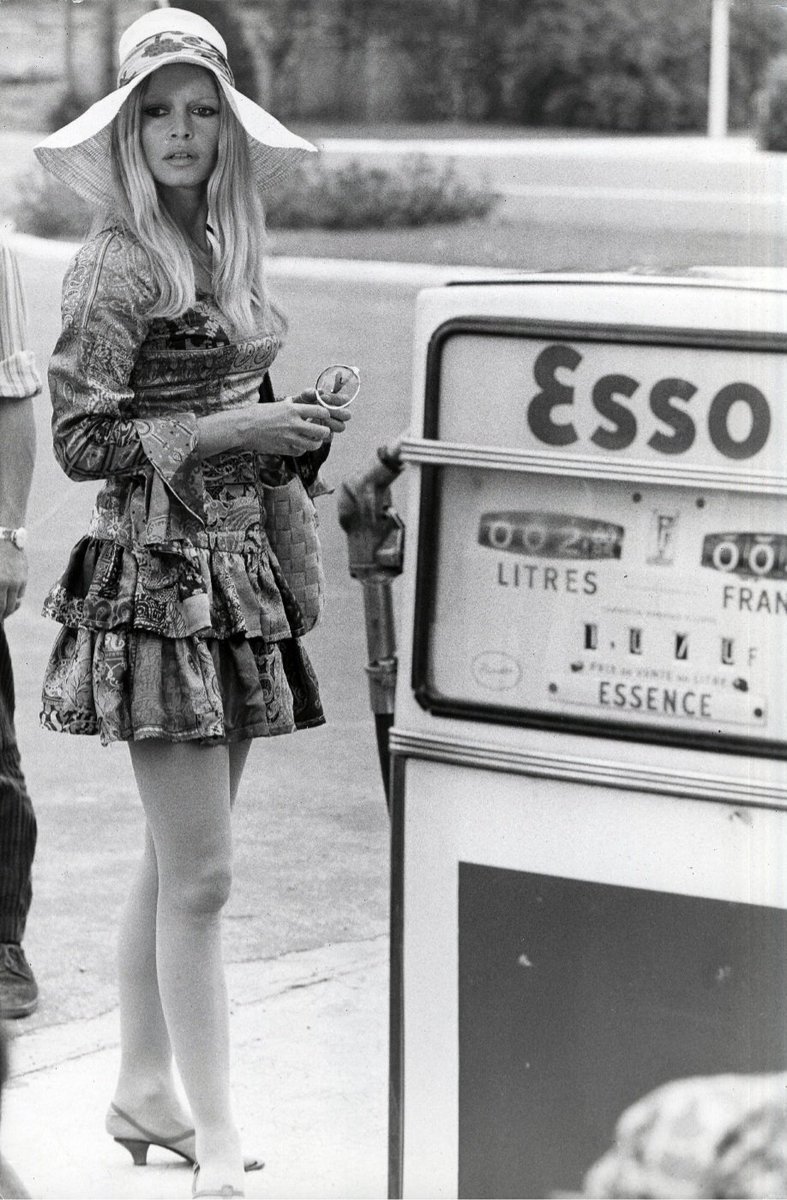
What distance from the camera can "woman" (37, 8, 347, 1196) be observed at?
260 cm

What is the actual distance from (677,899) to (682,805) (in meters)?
0.12

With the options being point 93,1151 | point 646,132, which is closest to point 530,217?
point 646,132

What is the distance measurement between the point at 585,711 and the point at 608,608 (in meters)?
0.13

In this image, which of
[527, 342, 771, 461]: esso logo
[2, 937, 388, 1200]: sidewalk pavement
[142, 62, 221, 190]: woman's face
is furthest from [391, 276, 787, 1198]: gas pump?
[2, 937, 388, 1200]: sidewalk pavement

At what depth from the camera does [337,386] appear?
→ 8.67ft

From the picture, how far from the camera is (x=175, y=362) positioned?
2656 millimetres

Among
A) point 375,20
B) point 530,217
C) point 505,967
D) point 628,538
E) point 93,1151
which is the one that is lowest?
point 93,1151

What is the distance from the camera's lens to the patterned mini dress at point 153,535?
102 inches

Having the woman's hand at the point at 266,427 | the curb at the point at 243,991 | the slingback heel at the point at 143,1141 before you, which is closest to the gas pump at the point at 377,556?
the woman's hand at the point at 266,427

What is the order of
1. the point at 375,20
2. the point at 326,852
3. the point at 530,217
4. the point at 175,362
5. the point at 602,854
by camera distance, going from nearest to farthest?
the point at 602,854, the point at 175,362, the point at 326,852, the point at 375,20, the point at 530,217

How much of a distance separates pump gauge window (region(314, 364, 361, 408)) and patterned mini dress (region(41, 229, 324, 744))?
0.45 ft

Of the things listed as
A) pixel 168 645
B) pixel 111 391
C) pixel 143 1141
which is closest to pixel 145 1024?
pixel 143 1141

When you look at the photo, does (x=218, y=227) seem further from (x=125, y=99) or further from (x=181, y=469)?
(x=181, y=469)

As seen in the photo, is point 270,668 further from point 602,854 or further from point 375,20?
point 375,20
